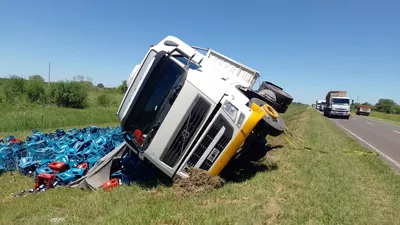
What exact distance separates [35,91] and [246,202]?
27.6 metres

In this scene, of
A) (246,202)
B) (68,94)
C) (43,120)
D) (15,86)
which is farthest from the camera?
(68,94)

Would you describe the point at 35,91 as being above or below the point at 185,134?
below

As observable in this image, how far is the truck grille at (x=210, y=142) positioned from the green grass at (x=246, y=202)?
52 cm

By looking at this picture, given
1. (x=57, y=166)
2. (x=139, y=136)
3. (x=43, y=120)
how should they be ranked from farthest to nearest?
(x=43, y=120) < (x=57, y=166) < (x=139, y=136)

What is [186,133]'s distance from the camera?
18.1ft

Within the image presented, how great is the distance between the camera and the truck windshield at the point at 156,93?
5734 millimetres

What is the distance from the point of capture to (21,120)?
18172 millimetres

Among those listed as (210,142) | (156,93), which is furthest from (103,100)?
(210,142)

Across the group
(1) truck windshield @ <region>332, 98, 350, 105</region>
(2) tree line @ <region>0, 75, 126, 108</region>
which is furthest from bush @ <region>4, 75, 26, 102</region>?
(1) truck windshield @ <region>332, 98, 350, 105</region>

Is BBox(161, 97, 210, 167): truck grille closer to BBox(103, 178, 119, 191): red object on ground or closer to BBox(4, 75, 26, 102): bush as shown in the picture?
BBox(103, 178, 119, 191): red object on ground

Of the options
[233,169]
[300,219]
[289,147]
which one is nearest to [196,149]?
[233,169]

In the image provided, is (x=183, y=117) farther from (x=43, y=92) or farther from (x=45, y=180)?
(x=43, y=92)

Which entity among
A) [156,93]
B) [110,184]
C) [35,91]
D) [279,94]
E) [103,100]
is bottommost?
[103,100]

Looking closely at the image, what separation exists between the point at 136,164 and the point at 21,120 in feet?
46.8
